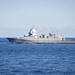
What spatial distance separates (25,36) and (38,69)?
307ft

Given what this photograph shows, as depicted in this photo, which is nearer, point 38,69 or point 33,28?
point 38,69

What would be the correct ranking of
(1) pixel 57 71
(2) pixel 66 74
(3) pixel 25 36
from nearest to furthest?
(2) pixel 66 74 < (1) pixel 57 71 < (3) pixel 25 36

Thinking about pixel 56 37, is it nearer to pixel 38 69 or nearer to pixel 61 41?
pixel 61 41

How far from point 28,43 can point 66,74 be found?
105328 mm

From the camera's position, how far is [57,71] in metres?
42.9

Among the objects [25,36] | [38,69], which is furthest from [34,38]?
[38,69]

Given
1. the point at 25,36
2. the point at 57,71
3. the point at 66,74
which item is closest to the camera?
the point at 66,74

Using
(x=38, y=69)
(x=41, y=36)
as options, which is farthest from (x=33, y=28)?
(x=38, y=69)

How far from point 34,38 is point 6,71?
317 feet

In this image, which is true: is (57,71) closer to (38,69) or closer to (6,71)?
(38,69)

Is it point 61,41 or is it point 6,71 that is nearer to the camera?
point 6,71

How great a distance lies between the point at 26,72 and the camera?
42031 millimetres

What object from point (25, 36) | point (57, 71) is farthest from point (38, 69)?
point (25, 36)

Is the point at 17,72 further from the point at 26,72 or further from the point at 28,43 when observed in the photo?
the point at 28,43
